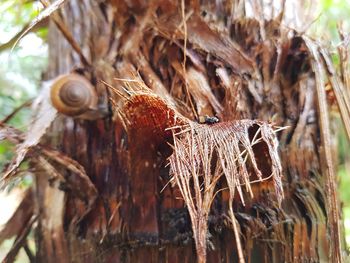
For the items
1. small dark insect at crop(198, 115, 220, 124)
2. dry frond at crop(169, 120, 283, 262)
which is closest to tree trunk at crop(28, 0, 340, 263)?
small dark insect at crop(198, 115, 220, 124)

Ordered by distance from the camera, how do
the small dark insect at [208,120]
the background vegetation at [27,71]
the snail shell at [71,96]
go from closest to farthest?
the small dark insect at [208,120], the snail shell at [71,96], the background vegetation at [27,71]

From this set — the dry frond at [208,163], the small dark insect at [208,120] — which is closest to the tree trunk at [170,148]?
the small dark insect at [208,120]

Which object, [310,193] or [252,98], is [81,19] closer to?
[252,98]

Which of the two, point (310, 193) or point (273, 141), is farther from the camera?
point (310, 193)

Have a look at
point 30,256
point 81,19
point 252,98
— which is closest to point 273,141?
point 252,98

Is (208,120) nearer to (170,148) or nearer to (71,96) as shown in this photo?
(170,148)

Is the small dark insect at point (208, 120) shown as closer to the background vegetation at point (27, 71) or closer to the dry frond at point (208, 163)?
the dry frond at point (208, 163)
